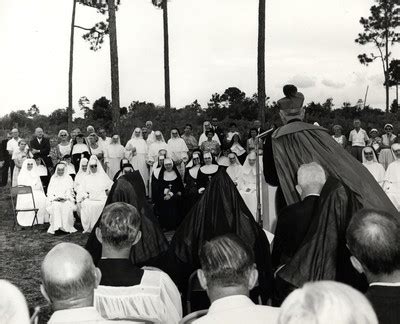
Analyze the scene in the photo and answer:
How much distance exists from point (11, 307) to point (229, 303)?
2.96ft

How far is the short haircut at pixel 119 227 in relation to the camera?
3574 mm

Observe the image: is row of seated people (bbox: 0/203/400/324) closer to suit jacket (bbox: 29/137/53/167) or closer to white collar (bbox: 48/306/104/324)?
white collar (bbox: 48/306/104/324)

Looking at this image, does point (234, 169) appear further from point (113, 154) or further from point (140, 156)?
point (113, 154)

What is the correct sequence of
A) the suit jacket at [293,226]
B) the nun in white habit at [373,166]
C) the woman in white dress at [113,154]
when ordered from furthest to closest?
the woman in white dress at [113,154]
the nun in white habit at [373,166]
the suit jacket at [293,226]

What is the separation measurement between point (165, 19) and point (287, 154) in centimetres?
2040

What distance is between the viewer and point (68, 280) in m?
2.41

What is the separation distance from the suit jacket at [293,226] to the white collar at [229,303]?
167 centimetres

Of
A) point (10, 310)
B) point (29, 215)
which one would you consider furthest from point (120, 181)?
point (29, 215)

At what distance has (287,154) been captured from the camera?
236 inches

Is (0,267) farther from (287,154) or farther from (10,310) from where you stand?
(10,310)

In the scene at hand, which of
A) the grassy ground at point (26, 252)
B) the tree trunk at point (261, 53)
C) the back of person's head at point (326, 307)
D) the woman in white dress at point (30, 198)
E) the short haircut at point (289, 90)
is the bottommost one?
the grassy ground at point (26, 252)

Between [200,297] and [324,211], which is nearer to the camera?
[324,211]

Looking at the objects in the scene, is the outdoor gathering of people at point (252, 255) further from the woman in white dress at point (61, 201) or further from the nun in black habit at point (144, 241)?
the woman in white dress at point (61, 201)

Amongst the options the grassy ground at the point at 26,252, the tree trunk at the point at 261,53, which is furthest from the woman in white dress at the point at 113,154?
the tree trunk at the point at 261,53
